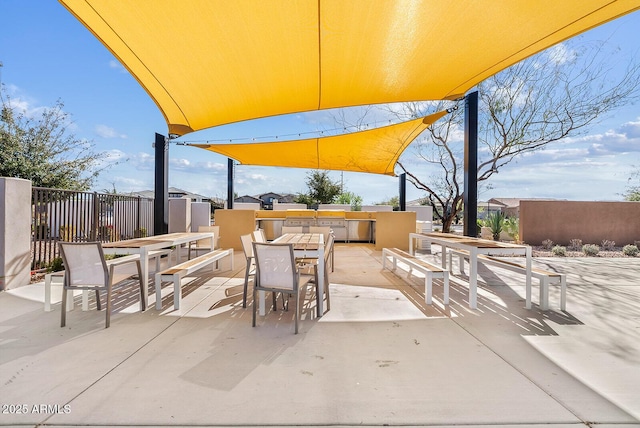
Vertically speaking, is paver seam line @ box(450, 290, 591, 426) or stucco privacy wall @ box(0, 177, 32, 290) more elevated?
stucco privacy wall @ box(0, 177, 32, 290)

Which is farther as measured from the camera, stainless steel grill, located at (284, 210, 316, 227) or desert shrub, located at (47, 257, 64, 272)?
stainless steel grill, located at (284, 210, 316, 227)

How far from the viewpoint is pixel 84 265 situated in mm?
2842

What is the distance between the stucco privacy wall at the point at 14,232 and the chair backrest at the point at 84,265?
2136 millimetres

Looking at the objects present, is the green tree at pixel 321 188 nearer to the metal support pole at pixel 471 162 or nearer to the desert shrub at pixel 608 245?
the desert shrub at pixel 608 245

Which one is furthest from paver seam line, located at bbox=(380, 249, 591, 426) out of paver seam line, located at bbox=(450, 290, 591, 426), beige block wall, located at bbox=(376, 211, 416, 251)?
beige block wall, located at bbox=(376, 211, 416, 251)

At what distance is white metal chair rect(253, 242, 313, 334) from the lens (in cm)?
276

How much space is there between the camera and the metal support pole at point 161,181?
6211mm

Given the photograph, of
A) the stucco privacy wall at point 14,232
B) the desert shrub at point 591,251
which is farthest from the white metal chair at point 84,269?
the desert shrub at point 591,251

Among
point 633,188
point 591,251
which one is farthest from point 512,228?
point 633,188

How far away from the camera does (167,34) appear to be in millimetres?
A: 3316

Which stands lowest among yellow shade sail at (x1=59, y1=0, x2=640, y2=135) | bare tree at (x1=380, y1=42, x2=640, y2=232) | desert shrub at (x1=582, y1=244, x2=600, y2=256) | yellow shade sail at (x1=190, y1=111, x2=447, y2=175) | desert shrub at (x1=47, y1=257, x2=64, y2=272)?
desert shrub at (x1=582, y1=244, x2=600, y2=256)

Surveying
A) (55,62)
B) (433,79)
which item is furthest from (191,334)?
(55,62)

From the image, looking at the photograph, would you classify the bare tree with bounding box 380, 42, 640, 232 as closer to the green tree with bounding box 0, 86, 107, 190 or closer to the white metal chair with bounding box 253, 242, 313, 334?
the white metal chair with bounding box 253, 242, 313, 334

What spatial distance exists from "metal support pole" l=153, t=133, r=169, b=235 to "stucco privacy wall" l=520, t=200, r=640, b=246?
10039 millimetres
